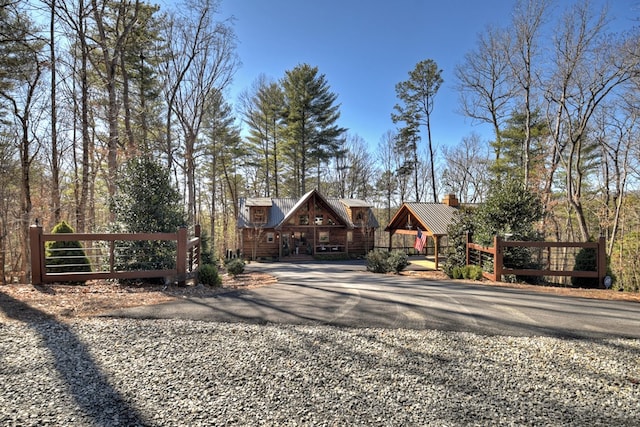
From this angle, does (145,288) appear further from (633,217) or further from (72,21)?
(633,217)

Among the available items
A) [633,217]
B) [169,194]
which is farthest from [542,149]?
[169,194]

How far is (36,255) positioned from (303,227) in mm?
16659

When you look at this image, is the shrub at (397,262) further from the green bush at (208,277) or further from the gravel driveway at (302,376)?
the gravel driveway at (302,376)

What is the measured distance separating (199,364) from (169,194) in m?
5.77

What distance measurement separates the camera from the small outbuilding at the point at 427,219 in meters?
15.6

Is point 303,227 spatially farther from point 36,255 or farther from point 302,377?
point 302,377

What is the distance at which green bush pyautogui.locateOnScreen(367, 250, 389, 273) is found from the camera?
44.2 ft

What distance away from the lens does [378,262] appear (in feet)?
44.7

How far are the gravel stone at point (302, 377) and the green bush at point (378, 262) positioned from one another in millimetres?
9761

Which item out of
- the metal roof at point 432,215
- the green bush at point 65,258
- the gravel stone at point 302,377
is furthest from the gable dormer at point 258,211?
the gravel stone at point 302,377

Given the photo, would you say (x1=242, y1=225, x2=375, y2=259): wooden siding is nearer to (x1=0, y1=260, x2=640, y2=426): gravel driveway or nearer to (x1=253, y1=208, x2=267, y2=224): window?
(x1=253, y1=208, x2=267, y2=224): window

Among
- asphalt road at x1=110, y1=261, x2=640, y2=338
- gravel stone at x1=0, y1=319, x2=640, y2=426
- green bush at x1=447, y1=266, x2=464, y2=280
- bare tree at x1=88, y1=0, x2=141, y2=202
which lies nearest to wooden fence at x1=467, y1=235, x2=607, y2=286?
green bush at x1=447, y1=266, x2=464, y2=280

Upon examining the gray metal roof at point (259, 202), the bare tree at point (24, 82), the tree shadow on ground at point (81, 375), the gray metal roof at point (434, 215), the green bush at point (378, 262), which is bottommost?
the green bush at point (378, 262)

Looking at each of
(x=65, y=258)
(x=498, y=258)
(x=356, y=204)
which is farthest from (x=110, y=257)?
(x=356, y=204)
